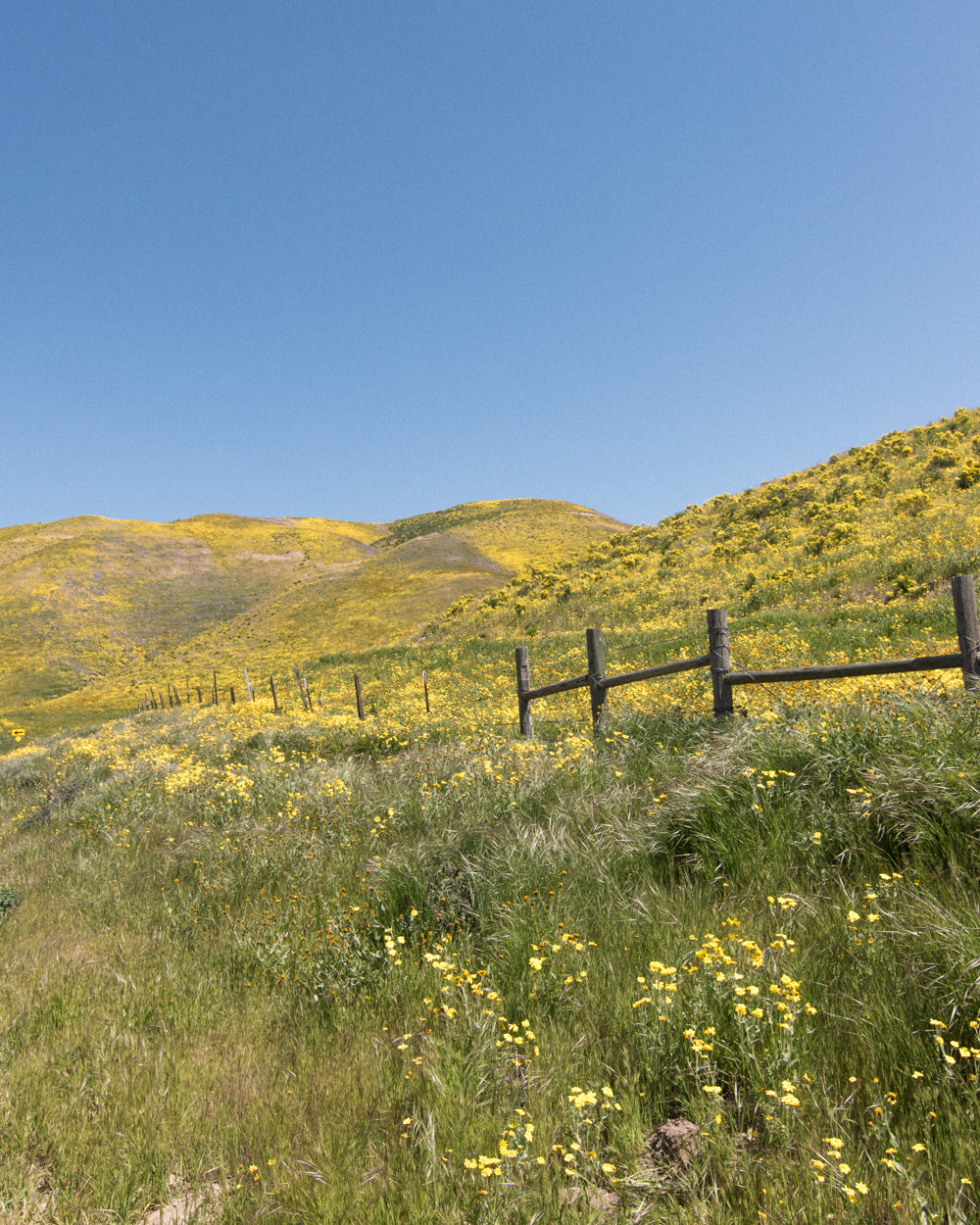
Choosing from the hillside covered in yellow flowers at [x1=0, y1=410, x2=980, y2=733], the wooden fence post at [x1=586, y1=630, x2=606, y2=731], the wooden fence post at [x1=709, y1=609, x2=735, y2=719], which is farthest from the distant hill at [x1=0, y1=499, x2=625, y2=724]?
the wooden fence post at [x1=709, y1=609, x2=735, y2=719]

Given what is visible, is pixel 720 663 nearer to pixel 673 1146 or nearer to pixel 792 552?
pixel 673 1146

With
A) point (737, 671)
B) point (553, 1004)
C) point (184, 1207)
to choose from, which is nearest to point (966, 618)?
point (737, 671)

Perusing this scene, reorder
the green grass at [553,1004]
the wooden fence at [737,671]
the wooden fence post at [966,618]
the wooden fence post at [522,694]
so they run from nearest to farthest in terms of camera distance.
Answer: the green grass at [553,1004] < the wooden fence at [737,671] < the wooden fence post at [966,618] < the wooden fence post at [522,694]

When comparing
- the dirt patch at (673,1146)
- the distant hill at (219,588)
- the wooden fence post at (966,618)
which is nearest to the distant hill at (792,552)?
the wooden fence post at (966,618)

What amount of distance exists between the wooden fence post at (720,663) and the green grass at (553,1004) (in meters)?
1.09

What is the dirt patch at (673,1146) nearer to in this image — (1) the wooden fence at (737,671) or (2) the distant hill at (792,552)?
(1) the wooden fence at (737,671)

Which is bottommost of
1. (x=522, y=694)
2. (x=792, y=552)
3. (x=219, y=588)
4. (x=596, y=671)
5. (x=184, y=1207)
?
(x=184, y=1207)

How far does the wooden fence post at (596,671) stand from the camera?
8.93 meters

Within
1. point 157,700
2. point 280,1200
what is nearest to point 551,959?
point 280,1200

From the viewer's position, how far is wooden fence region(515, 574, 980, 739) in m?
5.70

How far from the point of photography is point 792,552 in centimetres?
2594

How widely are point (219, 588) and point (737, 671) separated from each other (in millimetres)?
90784

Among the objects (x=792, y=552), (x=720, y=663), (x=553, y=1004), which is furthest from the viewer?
(x=792, y=552)

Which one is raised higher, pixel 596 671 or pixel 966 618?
pixel 966 618
